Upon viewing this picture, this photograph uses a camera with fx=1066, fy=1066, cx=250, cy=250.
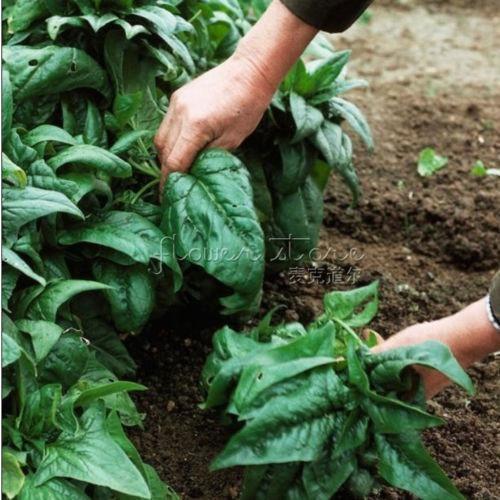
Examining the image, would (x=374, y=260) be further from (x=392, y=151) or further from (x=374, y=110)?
(x=374, y=110)

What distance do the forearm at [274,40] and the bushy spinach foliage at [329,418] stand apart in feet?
2.29

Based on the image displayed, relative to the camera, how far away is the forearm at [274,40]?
105 inches

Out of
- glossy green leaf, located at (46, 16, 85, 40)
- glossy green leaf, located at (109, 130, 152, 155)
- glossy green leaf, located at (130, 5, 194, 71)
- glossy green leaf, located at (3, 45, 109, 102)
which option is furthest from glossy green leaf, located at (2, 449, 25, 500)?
glossy green leaf, located at (130, 5, 194, 71)

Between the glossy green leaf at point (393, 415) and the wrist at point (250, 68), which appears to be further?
the wrist at point (250, 68)

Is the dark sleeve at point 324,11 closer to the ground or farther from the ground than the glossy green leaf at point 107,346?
farther from the ground

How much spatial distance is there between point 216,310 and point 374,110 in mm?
1726

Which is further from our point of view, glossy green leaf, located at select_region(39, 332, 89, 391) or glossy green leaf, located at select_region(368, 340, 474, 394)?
glossy green leaf, located at select_region(39, 332, 89, 391)

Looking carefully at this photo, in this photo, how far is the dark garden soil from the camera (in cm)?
290

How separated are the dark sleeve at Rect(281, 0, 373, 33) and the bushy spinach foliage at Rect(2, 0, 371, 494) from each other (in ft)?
1.13

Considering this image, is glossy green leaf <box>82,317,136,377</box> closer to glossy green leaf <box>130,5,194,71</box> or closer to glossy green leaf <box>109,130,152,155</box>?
glossy green leaf <box>109,130,152,155</box>

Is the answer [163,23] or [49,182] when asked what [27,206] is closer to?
[49,182]

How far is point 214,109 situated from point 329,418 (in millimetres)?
822

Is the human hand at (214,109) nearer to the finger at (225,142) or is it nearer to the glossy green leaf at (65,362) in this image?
the finger at (225,142)

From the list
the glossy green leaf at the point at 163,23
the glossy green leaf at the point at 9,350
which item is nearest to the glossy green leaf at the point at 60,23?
the glossy green leaf at the point at 163,23
